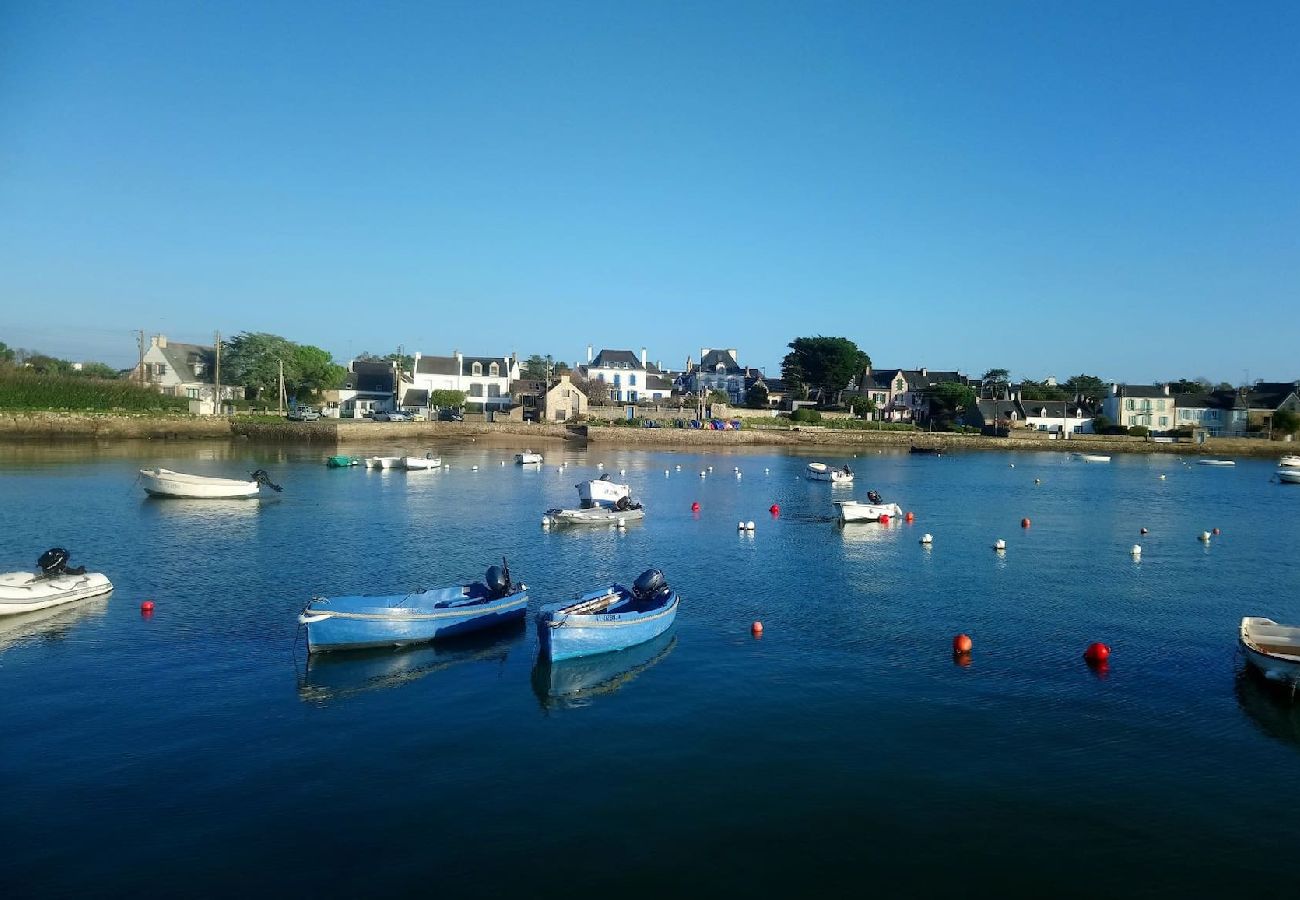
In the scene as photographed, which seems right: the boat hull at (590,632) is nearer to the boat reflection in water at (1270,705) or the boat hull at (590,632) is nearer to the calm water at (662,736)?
the calm water at (662,736)

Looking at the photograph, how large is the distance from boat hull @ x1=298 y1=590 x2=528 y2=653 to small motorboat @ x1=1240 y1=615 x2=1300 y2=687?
18206mm

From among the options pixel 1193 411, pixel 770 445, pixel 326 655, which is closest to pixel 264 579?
pixel 326 655

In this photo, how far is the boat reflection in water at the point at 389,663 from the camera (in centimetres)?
1931

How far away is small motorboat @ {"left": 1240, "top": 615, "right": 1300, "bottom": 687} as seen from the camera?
64.2 ft

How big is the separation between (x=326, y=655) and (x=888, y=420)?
117 metres

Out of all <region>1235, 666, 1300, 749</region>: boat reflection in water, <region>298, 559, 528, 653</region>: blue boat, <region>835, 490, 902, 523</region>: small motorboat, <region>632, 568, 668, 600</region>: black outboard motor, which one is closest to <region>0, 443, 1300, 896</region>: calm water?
<region>1235, 666, 1300, 749</region>: boat reflection in water

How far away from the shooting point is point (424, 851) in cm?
1277

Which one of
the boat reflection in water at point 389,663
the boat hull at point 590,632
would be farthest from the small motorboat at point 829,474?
the boat reflection in water at point 389,663

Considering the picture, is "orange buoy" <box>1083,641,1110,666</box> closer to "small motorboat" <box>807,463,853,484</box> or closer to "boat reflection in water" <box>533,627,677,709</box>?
"boat reflection in water" <box>533,627,677,709</box>

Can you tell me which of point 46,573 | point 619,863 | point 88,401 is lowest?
point 619,863

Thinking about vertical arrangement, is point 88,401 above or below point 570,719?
above

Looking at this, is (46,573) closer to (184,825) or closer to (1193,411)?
(184,825)

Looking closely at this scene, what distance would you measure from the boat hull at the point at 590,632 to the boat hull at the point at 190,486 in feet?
108

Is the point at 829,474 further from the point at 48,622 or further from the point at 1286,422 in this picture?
the point at 1286,422
